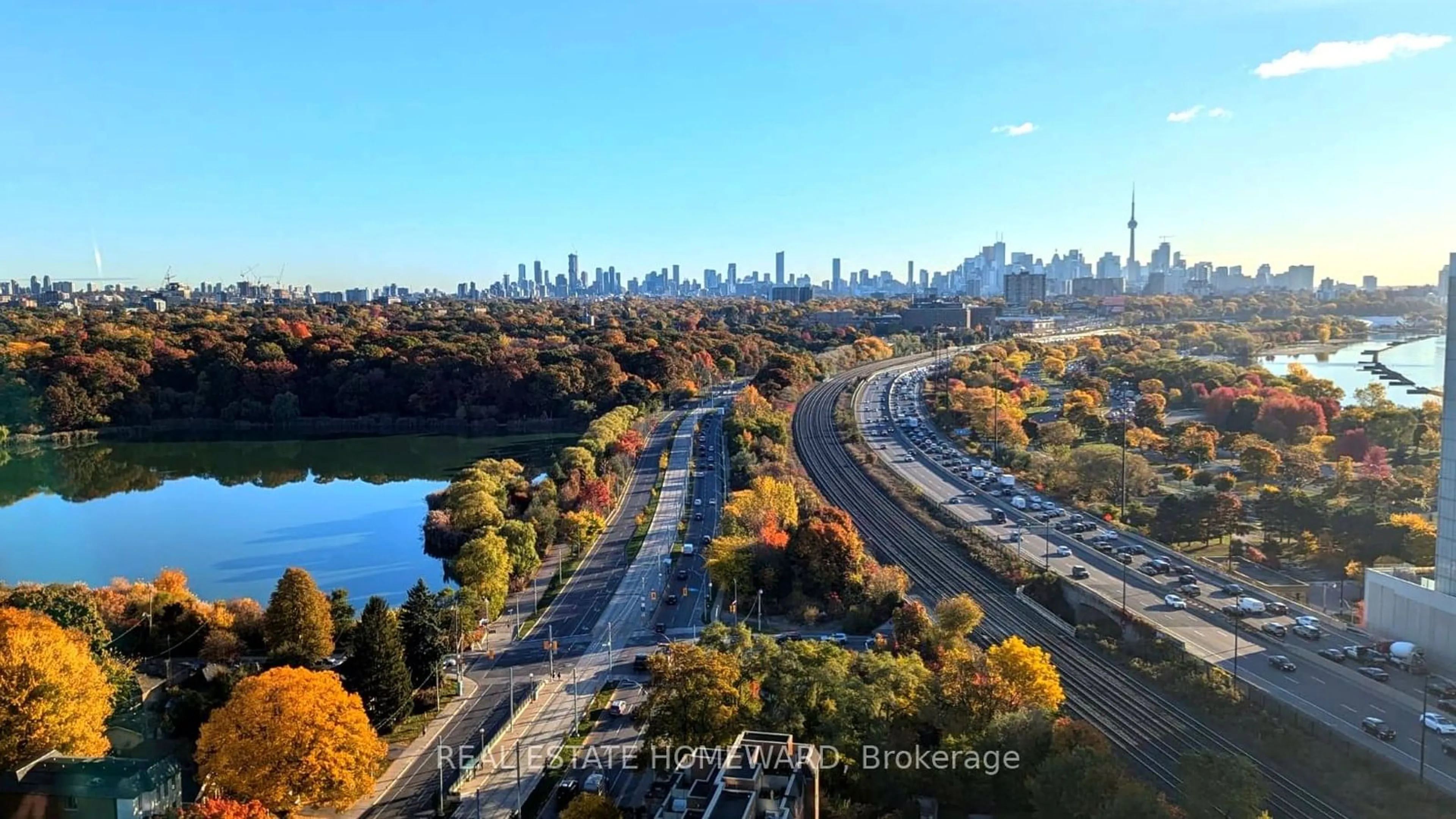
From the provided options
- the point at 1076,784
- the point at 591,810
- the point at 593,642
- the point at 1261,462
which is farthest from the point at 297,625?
the point at 1261,462

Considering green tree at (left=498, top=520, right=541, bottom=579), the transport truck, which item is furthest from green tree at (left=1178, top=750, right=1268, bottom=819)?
green tree at (left=498, top=520, right=541, bottom=579)

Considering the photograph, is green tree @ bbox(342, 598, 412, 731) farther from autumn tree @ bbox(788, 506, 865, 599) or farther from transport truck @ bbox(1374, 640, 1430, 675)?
transport truck @ bbox(1374, 640, 1430, 675)

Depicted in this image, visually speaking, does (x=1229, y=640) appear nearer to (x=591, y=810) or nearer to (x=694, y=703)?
(x=694, y=703)

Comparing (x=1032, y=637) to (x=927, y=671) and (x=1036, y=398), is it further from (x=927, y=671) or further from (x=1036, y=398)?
(x=1036, y=398)

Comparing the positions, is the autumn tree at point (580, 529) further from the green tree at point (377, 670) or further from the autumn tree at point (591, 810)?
the autumn tree at point (591, 810)

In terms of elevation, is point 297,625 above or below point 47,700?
below

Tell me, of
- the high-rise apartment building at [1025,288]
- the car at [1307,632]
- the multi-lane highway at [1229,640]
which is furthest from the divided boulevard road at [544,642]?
the high-rise apartment building at [1025,288]
